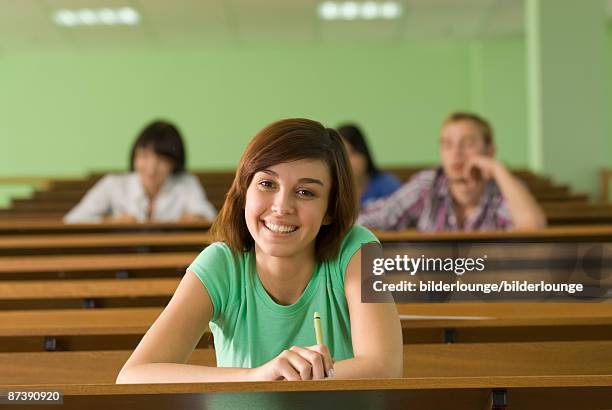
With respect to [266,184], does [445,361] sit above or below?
below

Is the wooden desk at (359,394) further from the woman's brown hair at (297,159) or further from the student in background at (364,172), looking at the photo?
the student in background at (364,172)

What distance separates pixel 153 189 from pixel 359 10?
5507 millimetres

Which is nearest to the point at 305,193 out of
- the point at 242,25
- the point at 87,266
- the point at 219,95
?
the point at 87,266

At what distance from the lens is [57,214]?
5.16 metres

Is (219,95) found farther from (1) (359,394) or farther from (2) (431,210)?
(1) (359,394)

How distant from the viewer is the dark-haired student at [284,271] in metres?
1.60

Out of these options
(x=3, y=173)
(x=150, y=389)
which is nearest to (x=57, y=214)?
(x=150, y=389)

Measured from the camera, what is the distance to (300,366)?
1341mm

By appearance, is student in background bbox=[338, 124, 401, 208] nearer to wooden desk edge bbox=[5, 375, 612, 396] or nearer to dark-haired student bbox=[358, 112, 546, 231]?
dark-haired student bbox=[358, 112, 546, 231]

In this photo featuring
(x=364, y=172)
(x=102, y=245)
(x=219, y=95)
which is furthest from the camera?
(x=219, y=95)

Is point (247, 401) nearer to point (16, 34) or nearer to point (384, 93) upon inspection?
point (16, 34)

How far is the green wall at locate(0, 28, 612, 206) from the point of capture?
1141 cm

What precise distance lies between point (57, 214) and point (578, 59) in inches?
146

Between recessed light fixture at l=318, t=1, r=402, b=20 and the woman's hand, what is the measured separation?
25.8ft
